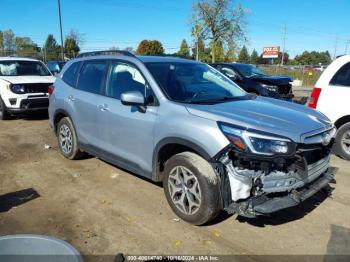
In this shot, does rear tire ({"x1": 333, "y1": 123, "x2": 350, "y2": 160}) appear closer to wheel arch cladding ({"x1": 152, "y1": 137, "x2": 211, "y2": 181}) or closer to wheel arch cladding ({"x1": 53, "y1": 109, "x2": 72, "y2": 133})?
wheel arch cladding ({"x1": 152, "y1": 137, "x2": 211, "y2": 181})

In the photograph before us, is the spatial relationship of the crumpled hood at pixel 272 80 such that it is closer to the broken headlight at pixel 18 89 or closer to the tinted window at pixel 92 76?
the broken headlight at pixel 18 89

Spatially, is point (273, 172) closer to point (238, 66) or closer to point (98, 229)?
point (98, 229)

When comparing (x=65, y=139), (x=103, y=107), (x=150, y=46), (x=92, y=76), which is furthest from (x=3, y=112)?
(x=150, y=46)

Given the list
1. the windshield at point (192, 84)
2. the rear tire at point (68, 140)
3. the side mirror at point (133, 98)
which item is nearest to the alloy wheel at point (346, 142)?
the windshield at point (192, 84)

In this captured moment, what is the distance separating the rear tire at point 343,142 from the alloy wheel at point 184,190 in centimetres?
398

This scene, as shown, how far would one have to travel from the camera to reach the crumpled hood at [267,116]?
12.4 feet

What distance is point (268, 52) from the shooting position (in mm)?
45531

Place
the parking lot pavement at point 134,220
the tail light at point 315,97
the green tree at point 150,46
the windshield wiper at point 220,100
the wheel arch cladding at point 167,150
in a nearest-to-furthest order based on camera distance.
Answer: the parking lot pavement at point 134,220, the wheel arch cladding at point 167,150, the windshield wiper at point 220,100, the tail light at point 315,97, the green tree at point 150,46

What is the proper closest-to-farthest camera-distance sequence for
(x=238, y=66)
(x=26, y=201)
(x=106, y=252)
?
(x=106, y=252)
(x=26, y=201)
(x=238, y=66)

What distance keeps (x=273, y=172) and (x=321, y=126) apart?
1.00 meters

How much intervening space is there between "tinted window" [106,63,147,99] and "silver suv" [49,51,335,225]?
0.01m

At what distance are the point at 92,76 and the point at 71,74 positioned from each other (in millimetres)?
766

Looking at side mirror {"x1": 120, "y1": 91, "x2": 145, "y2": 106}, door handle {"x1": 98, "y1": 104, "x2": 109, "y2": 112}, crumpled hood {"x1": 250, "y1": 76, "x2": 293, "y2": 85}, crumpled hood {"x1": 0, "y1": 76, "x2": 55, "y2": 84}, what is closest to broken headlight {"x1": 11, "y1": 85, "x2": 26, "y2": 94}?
crumpled hood {"x1": 0, "y1": 76, "x2": 55, "y2": 84}

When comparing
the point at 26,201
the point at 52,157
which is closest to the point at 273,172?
the point at 26,201
